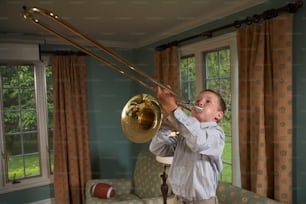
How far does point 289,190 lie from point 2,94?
3181mm

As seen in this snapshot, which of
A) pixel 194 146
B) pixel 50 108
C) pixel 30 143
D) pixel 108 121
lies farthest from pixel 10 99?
pixel 194 146

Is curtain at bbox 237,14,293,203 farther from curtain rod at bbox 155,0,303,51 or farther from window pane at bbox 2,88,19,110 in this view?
window pane at bbox 2,88,19,110

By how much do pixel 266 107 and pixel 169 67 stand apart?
131cm

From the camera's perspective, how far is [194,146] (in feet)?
3.55

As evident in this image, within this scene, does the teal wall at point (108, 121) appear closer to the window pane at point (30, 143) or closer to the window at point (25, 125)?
the window at point (25, 125)

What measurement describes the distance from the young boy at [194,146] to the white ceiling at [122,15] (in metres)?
1.14

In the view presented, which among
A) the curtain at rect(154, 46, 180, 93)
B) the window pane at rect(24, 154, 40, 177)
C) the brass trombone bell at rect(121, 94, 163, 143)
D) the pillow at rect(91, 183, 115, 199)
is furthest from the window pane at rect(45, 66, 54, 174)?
the brass trombone bell at rect(121, 94, 163, 143)

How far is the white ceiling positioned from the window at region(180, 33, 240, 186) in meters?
0.26

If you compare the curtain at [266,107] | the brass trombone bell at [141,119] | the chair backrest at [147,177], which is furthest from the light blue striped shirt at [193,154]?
the chair backrest at [147,177]

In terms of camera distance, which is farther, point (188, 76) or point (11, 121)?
point (11, 121)

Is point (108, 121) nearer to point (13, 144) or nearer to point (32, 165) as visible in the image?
point (32, 165)

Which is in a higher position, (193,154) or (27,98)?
(27,98)

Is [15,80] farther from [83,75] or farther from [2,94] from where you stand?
[83,75]

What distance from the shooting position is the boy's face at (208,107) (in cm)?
134
